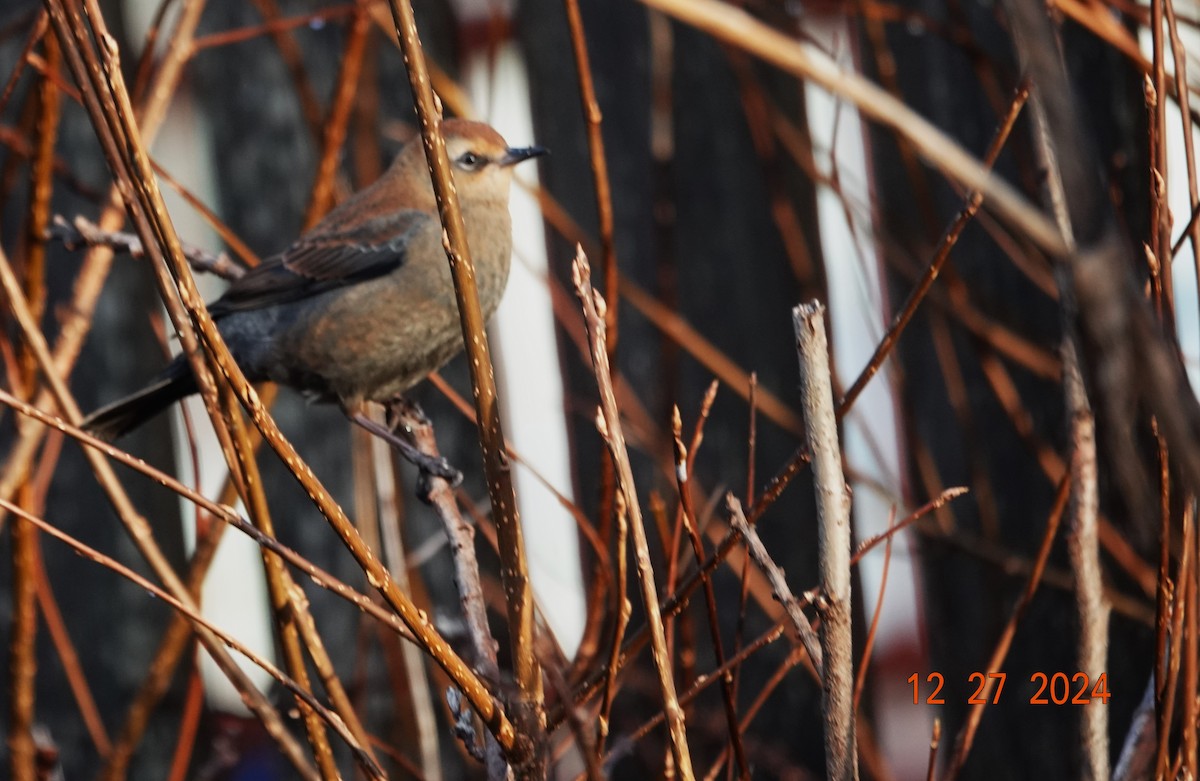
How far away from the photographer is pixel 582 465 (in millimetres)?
3703

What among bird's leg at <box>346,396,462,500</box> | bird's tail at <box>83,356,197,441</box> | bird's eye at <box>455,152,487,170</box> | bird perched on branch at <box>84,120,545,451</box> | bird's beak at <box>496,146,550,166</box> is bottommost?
bird's leg at <box>346,396,462,500</box>

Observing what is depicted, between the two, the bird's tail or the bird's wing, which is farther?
the bird's wing

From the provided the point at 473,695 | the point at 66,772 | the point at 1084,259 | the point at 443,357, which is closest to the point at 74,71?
the point at 473,695

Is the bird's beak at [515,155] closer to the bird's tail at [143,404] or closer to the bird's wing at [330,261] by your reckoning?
the bird's wing at [330,261]

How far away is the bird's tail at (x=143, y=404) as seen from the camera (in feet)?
9.34

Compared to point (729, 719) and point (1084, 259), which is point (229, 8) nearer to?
point (729, 719)

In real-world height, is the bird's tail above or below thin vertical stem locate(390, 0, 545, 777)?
above

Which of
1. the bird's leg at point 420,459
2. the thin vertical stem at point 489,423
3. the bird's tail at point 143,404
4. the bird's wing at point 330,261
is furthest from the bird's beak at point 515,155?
the thin vertical stem at point 489,423

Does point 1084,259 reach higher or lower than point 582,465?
lower

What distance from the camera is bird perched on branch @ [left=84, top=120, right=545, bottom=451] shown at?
2918 mm

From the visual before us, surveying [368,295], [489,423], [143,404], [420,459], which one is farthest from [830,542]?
[143,404]

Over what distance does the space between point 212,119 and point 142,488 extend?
46.4 inches

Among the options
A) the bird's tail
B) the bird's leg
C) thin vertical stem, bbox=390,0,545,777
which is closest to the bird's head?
the bird's leg

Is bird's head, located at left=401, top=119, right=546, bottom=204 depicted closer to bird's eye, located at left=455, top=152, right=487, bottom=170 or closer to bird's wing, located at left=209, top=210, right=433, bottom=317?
bird's eye, located at left=455, top=152, right=487, bottom=170
